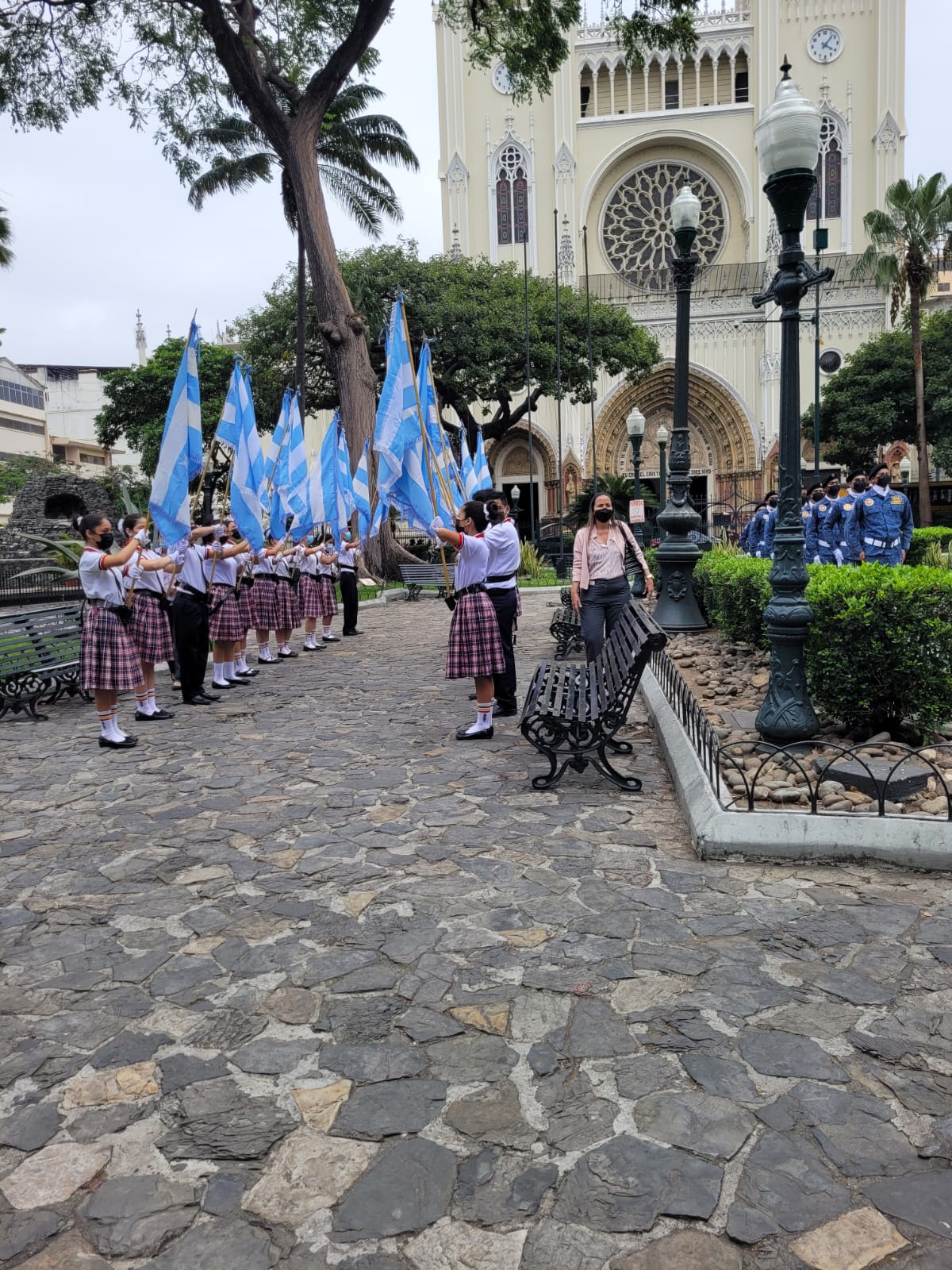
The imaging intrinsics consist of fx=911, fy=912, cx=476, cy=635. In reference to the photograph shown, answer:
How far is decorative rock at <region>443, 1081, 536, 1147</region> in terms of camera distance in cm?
244

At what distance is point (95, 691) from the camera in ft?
23.8

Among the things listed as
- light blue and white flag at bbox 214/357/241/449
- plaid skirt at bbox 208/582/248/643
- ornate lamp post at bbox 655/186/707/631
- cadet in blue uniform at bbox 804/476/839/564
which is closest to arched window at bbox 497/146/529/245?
cadet in blue uniform at bbox 804/476/839/564

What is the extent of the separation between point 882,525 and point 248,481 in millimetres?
8082

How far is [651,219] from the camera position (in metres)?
39.9

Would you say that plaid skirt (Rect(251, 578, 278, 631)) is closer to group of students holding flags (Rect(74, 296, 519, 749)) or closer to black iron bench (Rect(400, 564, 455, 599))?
group of students holding flags (Rect(74, 296, 519, 749))

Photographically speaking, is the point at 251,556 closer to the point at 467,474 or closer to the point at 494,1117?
the point at 494,1117

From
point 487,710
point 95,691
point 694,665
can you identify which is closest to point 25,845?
point 95,691

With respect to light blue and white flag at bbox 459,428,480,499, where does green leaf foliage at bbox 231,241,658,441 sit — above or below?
above

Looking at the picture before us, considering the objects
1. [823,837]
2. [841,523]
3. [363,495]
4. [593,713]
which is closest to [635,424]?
[841,523]

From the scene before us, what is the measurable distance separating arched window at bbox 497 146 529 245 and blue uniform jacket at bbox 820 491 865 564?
30.4 metres

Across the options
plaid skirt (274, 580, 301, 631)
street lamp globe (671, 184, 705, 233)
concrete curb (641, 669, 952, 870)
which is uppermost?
street lamp globe (671, 184, 705, 233)

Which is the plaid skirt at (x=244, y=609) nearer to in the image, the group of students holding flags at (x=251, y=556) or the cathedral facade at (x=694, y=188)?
the group of students holding flags at (x=251, y=556)

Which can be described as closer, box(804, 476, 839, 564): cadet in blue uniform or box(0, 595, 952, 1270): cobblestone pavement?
box(0, 595, 952, 1270): cobblestone pavement

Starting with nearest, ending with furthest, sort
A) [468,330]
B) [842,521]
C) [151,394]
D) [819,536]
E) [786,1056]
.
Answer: [786,1056]
[842,521]
[819,536]
[468,330]
[151,394]
